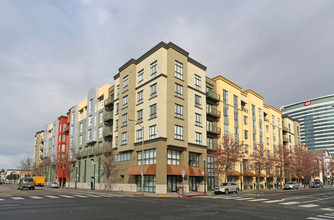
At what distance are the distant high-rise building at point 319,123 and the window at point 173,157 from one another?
17487cm

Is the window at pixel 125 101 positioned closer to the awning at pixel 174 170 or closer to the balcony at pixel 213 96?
the balcony at pixel 213 96

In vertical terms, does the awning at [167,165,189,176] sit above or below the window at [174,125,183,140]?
below

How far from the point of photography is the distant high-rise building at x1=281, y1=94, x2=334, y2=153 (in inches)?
7283

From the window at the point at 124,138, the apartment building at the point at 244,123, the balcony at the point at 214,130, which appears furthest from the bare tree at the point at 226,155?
the window at the point at 124,138

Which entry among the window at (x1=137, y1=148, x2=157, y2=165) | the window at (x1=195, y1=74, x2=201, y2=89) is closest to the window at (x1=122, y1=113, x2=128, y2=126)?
the window at (x1=137, y1=148, x2=157, y2=165)

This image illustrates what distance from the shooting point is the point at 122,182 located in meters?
48.6

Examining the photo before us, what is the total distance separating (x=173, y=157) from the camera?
41.8 metres

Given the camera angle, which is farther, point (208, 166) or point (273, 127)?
point (273, 127)

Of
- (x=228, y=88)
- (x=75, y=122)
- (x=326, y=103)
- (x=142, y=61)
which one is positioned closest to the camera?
(x=142, y=61)

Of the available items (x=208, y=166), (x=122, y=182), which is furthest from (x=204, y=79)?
(x=122, y=182)

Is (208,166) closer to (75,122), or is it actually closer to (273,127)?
(273,127)

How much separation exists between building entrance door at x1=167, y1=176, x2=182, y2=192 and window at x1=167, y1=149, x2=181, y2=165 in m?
2.32

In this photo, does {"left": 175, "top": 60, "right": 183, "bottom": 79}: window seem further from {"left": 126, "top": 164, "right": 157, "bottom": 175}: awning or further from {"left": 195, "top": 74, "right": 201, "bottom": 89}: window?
{"left": 126, "top": 164, "right": 157, "bottom": 175}: awning

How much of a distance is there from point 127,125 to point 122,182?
10.4 m
